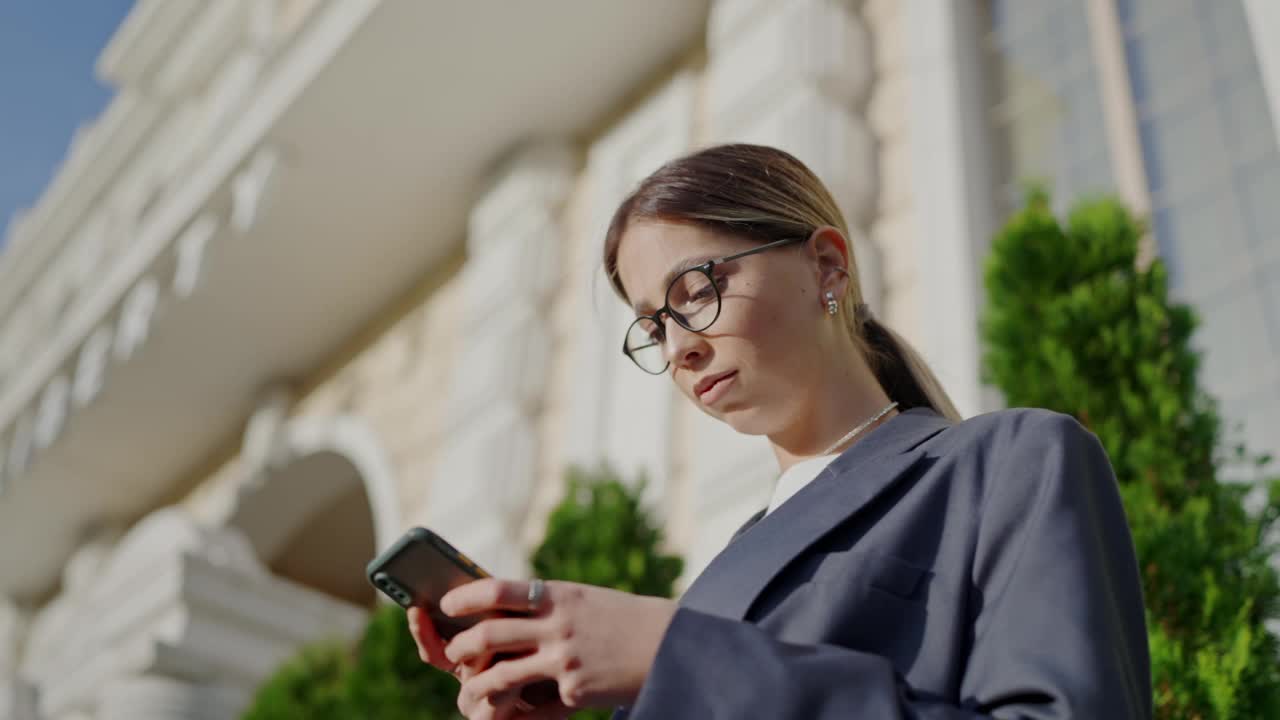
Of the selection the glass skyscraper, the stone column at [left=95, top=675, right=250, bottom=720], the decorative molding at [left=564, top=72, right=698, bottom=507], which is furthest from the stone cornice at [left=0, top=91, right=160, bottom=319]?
the glass skyscraper

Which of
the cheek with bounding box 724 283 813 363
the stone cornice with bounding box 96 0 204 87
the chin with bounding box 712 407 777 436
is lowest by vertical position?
the chin with bounding box 712 407 777 436

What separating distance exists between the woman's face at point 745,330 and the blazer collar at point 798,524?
0.13 meters

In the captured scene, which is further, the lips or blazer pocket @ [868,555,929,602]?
the lips

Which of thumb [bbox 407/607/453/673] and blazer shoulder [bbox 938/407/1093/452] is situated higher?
blazer shoulder [bbox 938/407/1093/452]

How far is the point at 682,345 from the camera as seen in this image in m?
1.40

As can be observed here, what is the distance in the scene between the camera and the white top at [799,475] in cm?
142

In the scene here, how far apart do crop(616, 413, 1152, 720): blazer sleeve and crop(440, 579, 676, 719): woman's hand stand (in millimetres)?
25

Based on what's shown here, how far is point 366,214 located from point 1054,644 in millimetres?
6775

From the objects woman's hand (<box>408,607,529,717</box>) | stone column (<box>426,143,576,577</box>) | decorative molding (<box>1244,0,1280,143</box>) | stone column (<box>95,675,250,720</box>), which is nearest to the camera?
woman's hand (<box>408,607,529,717</box>)

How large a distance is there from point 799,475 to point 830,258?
26cm

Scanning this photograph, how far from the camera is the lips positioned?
1386 mm

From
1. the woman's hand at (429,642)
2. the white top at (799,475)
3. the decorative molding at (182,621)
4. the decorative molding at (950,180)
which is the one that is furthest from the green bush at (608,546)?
the decorative molding at (182,621)

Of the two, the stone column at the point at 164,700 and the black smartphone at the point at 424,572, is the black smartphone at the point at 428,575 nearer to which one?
the black smartphone at the point at 424,572

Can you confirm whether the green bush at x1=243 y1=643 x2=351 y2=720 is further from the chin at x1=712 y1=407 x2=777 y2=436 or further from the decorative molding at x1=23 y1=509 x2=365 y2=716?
the chin at x1=712 y1=407 x2=777 y2=436
